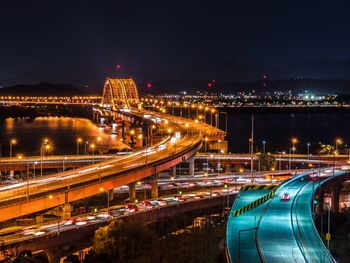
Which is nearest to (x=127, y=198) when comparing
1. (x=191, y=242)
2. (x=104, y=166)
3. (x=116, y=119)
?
(x=104, y=166)

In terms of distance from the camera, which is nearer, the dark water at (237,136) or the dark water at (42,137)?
the dark water at (42,137)

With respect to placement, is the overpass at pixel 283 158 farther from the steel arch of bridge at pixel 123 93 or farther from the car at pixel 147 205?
the steel arch of bridge at pixel 123 93

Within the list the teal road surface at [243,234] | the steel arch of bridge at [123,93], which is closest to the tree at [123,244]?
the teal road surface at [243,234]

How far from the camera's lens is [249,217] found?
16.1m

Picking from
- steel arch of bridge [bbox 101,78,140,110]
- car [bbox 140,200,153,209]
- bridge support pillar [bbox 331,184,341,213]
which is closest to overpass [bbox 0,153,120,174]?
car [bbox 140,200,153,209]

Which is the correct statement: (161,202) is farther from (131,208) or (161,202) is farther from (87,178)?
(87,178)

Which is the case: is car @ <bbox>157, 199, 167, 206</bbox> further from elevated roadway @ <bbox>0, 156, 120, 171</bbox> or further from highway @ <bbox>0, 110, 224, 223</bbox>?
elevated roadway @ <bbox>0, 156, 120, 171</bbox>

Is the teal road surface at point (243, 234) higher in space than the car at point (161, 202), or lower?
higher

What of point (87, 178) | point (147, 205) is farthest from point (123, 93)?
point (147, 205)

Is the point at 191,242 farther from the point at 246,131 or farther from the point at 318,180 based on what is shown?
the point at 246,131

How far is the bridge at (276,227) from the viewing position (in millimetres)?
12141

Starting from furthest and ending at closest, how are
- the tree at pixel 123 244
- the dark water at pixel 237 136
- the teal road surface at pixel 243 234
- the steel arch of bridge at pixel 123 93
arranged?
the steel arch of bridge at pixel 123 93, the dark water at pixel 237 136, the tree at pixel 123 244, the teal road surface at pixel 243 234

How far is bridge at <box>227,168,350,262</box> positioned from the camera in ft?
39.8

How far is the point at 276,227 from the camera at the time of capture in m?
15.0
